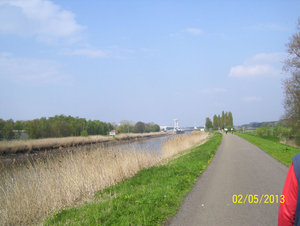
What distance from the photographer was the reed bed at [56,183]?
6.26 m

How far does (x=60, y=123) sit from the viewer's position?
45594 millimetres

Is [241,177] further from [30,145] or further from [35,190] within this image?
[30,145]

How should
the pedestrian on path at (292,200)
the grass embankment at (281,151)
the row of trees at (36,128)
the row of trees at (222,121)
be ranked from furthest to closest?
the row of trees at (222,121)
the row of trees at (36,128)
the grass embankment at (281,151)
the pedestrian on path at (292,200)

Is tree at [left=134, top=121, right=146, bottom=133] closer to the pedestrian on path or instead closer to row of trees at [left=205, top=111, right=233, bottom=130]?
row of trees at [left=205, top=111, right=233, bottom=130]

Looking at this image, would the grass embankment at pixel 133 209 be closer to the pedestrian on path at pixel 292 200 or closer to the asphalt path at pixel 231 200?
the asphalt path at pixel 231 200

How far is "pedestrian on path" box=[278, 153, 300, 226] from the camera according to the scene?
190 centimetres

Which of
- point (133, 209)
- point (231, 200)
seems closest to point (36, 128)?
point (133, 209)

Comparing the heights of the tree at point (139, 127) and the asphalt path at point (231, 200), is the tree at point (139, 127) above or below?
above

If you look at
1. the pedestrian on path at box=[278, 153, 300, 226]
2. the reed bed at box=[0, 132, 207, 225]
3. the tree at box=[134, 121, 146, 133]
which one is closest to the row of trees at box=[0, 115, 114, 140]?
the reed bed at box=[0, 132, 207, 225]

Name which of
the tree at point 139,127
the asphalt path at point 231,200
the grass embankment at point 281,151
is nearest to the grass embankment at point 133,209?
the asphalt path at point 231,200

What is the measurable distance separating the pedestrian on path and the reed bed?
6.36 m

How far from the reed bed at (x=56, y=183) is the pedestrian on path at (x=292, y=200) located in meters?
6.36

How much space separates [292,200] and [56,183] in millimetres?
7644

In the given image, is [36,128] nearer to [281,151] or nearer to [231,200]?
[281,151]
